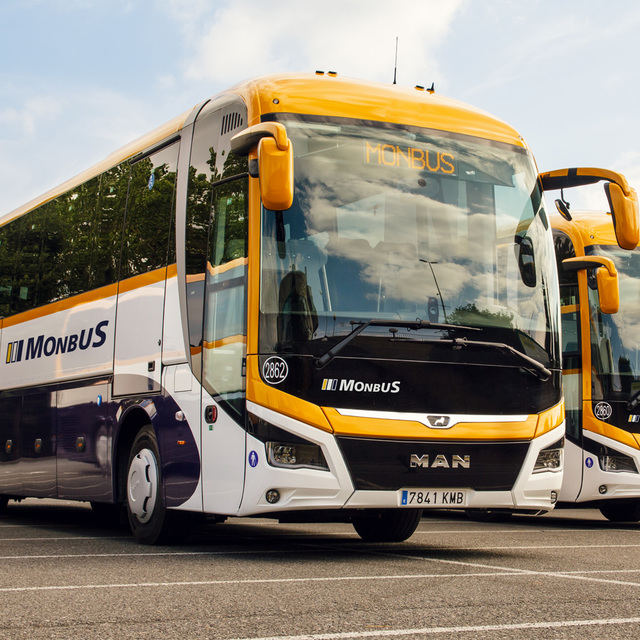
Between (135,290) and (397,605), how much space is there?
535 cm

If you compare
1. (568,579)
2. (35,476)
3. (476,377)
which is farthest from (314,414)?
(35,476)

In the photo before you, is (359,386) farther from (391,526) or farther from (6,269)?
(6,269)

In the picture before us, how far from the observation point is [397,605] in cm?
645

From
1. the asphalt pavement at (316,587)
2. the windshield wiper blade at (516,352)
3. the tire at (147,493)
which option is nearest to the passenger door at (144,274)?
the tire at (147,493)

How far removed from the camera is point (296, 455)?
859 cm

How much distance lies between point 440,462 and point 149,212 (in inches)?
153

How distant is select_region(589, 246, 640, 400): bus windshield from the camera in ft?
46.5

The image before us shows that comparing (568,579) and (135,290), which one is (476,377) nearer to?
(568,579)

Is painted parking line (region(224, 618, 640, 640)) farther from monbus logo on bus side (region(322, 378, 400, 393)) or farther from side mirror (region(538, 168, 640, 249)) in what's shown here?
side mirror (region(538, 168, 640, 249))

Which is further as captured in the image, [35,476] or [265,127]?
[35,476]

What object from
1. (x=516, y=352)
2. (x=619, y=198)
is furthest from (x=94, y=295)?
(x=619, y=198)

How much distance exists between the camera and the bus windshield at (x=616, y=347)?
14172 mm

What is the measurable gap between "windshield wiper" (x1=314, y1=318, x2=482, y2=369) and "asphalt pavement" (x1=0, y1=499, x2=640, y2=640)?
1567 millimetres

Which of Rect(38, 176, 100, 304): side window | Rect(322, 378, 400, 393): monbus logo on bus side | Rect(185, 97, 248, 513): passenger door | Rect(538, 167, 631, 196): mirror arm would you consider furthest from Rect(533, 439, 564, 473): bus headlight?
Rect(38, 176, 100, 304): side window
